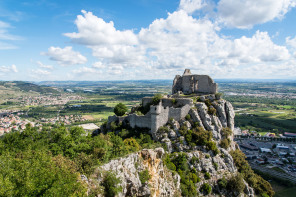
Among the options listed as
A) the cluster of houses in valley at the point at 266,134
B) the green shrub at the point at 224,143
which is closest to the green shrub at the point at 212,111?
the green shrub at the point at 224,143

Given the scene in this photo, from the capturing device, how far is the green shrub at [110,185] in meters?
20.2

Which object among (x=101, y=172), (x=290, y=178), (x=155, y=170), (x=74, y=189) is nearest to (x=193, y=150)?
(x=155, y=170)

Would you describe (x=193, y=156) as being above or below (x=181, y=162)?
above

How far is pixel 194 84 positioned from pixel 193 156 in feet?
78.8

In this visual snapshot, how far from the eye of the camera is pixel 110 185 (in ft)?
66.9

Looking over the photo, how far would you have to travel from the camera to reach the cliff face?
27.0m

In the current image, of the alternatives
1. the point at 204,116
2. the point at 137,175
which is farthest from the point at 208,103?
the point at 137,175

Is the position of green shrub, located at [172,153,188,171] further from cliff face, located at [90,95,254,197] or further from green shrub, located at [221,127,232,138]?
green shrub, located at [221,127,232,138]

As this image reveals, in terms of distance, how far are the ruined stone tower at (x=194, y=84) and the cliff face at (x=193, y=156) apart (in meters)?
3.95

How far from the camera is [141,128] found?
45469 mm

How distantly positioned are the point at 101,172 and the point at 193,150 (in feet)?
84.5

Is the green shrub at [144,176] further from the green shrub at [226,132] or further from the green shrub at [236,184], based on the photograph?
the green shrub at [226,132]

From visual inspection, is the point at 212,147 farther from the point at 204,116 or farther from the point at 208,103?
the point at 208,103

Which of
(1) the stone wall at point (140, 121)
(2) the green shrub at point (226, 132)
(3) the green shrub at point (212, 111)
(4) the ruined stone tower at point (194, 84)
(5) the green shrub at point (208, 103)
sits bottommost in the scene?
(2) the green shrub at point (226, 132)
